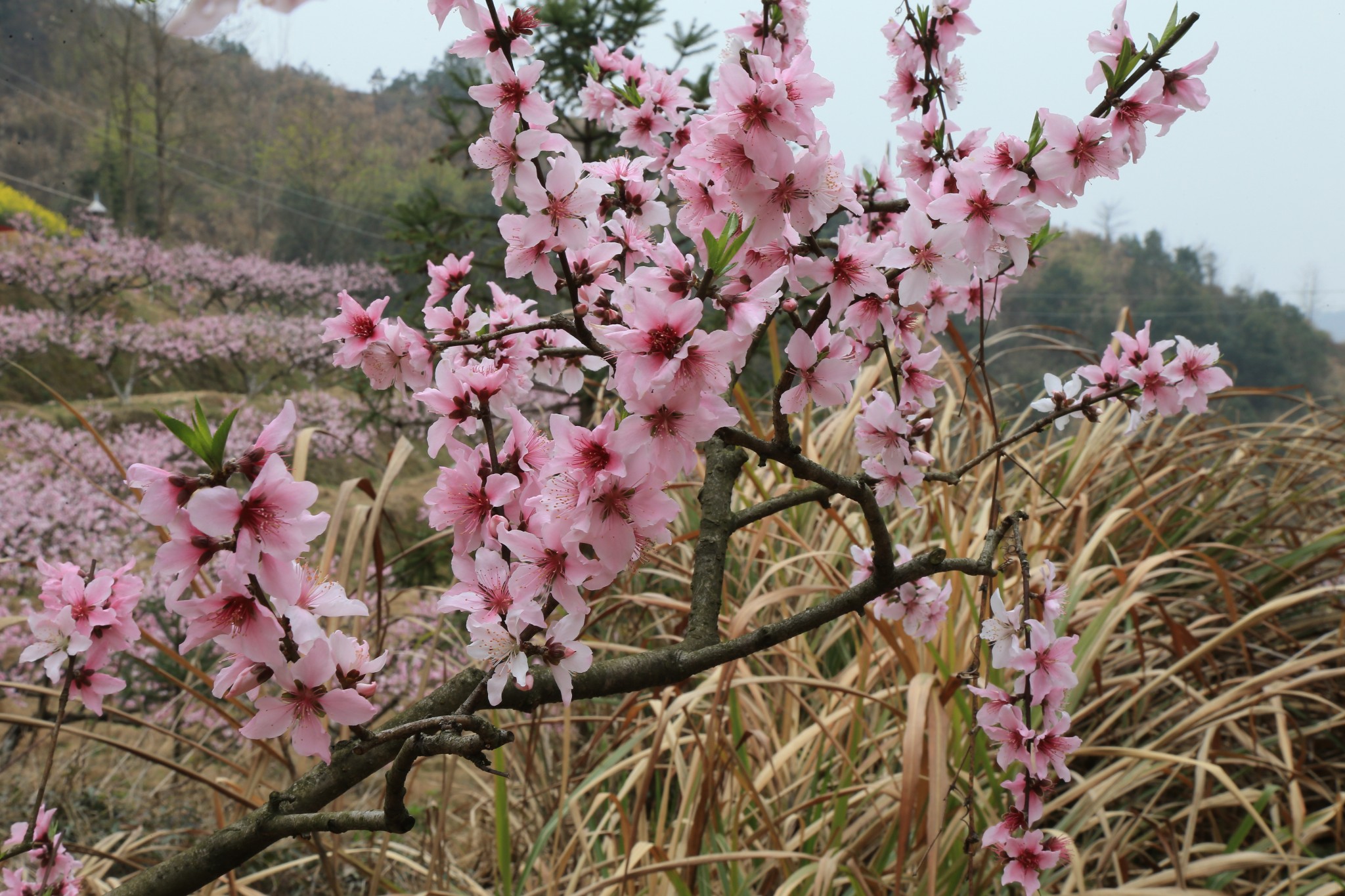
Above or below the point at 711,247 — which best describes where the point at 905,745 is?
below

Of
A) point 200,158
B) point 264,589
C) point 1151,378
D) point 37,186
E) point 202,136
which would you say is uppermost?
point 202,136

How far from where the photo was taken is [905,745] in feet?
2.84

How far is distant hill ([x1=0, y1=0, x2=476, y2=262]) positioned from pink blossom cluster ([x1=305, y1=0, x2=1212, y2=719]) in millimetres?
3622

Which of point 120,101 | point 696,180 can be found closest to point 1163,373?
point 696,180

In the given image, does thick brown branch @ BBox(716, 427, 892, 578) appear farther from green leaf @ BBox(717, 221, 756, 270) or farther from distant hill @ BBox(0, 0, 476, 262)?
distant hill @ BBox(0, 0, 476, 262)

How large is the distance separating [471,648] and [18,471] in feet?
11.8

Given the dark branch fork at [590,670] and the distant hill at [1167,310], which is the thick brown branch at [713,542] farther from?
the distant hill at [1167,310]

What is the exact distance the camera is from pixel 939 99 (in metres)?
0.74

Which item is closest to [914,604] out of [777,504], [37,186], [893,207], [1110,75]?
[777,504]

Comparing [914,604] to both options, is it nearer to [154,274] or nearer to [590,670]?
[590,670]

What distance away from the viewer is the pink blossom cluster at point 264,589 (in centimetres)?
33

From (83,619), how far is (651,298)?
0.53m

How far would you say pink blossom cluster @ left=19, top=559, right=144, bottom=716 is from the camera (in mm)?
584

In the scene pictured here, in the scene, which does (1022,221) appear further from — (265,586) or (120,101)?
(120,101)
